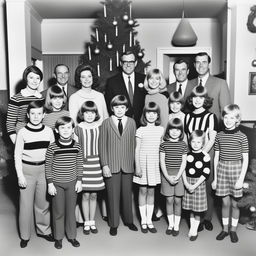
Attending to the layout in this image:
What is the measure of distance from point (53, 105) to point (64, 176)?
23.5 inches

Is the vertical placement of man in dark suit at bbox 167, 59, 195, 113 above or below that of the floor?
above

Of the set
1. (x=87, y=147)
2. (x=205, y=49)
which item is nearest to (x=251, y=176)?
(x=87, y=147)

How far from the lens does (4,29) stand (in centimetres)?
530

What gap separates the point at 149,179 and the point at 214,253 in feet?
2.47

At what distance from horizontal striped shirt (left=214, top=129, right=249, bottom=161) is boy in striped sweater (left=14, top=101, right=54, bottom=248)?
53.3 inches

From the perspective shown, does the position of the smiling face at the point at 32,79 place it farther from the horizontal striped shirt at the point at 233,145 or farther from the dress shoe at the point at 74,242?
the horizontal striped shirt at the point at 233,145

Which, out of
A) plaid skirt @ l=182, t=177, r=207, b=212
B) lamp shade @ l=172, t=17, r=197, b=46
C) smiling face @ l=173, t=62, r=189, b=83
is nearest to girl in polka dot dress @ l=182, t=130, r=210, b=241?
plaid skirt @ l=182, t=177, r=207, b=212

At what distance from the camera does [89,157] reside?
3016 mm

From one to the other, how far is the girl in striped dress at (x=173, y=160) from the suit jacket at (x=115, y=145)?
10.8 inches

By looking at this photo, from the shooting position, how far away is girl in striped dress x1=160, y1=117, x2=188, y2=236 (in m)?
2.93

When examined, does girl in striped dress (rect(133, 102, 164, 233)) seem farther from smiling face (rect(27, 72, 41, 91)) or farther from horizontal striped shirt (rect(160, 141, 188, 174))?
smiling face (rect(27, 72, 41, 91))

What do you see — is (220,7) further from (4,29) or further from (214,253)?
(214,253)

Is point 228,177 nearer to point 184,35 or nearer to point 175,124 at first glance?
point 175,124

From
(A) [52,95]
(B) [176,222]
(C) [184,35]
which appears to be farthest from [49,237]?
(C) [184,35]
